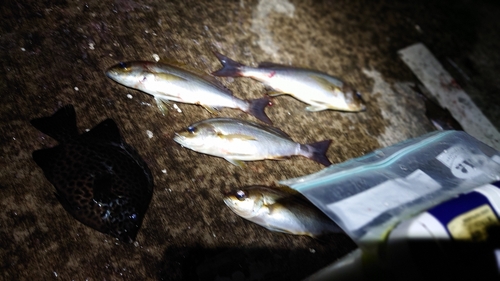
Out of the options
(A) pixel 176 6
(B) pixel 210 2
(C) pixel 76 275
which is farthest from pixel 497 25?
(C) pixel 76 275

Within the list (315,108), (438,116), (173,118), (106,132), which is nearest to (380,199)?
(315,108)

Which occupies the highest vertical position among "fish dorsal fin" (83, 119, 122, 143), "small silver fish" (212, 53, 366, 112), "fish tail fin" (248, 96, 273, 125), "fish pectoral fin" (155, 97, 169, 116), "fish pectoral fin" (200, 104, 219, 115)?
"small silver fish" (212, 53, 366, 112)

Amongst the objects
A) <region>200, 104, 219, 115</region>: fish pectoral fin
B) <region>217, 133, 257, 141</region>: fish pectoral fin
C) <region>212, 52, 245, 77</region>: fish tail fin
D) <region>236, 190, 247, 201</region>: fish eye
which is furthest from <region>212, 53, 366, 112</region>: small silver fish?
<region>236, 190, 247, 201</region>: fish eye

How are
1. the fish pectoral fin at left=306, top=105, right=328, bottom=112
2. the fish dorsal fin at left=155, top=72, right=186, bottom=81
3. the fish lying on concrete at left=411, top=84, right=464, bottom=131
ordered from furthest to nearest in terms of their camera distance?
the fish lying on concrete at left=411, top=84, right=464, bottom=131 < the fish pectoral fin at left=306, top=105, right=328, bottom=112 < the fish dorsal fin at left=155, top=72, right=186, bottom=81

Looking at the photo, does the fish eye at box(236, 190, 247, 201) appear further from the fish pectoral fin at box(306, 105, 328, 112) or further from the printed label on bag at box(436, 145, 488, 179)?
the printed label on bag at box(436, 145, 488, 179)

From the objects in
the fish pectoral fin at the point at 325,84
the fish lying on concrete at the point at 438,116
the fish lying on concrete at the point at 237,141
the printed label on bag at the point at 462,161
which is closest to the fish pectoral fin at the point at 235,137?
the fish lying on concrete at the point at 237,141

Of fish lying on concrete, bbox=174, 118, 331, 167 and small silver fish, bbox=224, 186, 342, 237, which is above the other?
fish lying on concrete, bbox=174, 118, 331, 167

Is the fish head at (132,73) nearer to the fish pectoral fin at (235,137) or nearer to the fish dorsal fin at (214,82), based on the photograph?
the fish dorsal fin at (214,82)

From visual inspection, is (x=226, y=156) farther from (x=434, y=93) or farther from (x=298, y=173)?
(x=434, y=93)
